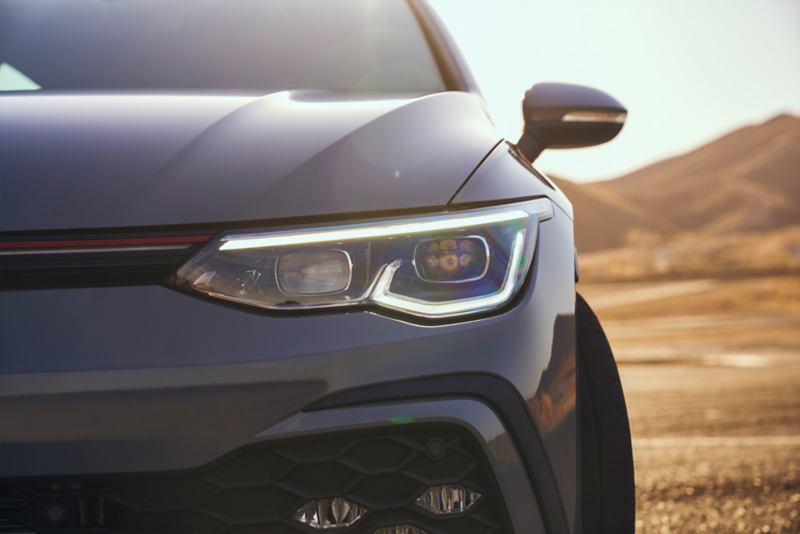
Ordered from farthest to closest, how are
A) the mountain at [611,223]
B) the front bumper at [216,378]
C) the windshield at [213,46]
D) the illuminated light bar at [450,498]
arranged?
the mountain at [611,223] → the windshield at [213,46] → the illuminated light bar at [450,498] → the front bumper at [216,378]

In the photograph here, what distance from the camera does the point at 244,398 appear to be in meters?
1.07

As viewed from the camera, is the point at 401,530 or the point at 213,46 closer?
the point at 401,530

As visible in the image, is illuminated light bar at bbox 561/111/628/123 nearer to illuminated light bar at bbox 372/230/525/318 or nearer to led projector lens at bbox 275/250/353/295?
illuminated light bar at bbox 372/230/525/318

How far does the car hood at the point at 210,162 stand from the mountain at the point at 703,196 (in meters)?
101

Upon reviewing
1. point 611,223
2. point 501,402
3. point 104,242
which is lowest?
point 501,402

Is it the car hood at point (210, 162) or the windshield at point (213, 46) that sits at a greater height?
the windshield at point (213, 46)

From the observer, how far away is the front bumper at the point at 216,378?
3.40ft

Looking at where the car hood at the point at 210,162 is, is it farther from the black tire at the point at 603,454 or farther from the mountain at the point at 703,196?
the mountain at the point at 703,196

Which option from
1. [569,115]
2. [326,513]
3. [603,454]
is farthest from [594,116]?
[326,513]

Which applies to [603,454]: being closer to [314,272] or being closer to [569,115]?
[314,272]

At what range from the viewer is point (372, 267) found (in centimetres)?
118

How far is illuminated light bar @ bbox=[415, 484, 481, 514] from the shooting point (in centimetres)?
114

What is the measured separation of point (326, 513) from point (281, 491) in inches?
3.1

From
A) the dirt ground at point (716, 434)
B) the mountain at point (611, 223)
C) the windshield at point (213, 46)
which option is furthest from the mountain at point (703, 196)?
the windshield at point (213, 46)
